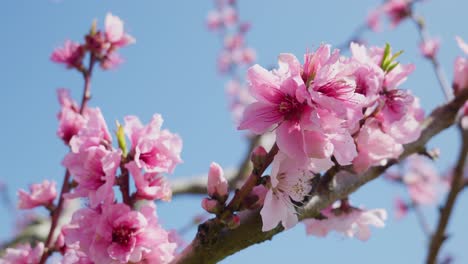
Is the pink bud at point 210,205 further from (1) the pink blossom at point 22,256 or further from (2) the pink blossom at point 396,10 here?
(2) the pink blossom at point 396,10

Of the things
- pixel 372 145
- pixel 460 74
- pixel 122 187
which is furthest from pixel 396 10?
pixel 122 187

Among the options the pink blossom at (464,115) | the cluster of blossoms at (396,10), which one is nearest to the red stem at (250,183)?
the pink blossom at (464,115)

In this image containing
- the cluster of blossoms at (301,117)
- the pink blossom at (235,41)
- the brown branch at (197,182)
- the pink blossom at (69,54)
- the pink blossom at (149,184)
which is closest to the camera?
the cluster of blossoms at (301,117)

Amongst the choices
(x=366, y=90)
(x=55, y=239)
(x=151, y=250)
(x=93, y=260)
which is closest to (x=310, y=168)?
(x=366, y=90)

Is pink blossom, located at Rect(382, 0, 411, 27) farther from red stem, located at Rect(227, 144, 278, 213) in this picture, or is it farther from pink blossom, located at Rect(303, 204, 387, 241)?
red stem, located at Rect(227, 144, 278, 213)

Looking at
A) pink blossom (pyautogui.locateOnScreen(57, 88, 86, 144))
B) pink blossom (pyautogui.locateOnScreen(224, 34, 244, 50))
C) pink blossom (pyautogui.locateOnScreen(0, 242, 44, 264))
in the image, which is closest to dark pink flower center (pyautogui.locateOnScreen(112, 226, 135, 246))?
pink blossom (pyautogui.locateOnScreen(0, 242, 44, 264))
